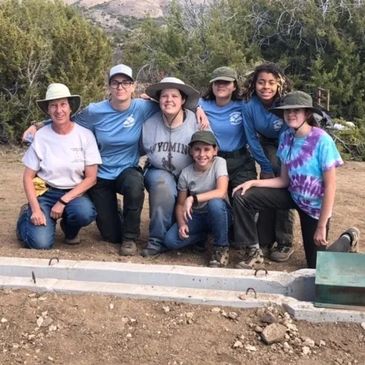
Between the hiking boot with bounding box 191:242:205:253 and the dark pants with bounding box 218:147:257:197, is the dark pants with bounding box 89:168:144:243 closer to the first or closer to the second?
the hiking boot with bounding box 191:242:205:253

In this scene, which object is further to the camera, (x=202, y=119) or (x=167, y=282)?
(x=202, y=119)

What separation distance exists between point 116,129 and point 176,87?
0.54 meters

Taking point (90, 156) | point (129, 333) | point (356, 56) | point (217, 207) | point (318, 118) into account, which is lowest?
point (129, 333)

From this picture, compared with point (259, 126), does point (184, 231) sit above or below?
below

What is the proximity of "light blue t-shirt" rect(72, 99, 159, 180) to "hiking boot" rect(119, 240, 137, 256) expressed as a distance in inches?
19.1

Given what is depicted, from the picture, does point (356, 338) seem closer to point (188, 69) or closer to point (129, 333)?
point (129, 333)

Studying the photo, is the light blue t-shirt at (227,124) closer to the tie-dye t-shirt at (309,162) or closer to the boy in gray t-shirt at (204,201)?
the boy in gray t-shirt at (204,201)

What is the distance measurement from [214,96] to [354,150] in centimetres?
554

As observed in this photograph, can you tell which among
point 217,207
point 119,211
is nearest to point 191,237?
point 217,207

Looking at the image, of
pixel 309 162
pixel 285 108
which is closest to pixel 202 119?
pixel 285 108

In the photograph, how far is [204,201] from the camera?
4.47m

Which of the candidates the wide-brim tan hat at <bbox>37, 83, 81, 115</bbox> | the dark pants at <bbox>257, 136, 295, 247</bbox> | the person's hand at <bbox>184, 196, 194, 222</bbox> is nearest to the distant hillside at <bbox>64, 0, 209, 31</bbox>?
the wide-brim tan hat at <bbox>37, 83, 81, 115</bbox>

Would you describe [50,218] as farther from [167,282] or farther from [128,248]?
[167,282]

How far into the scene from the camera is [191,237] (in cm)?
461
